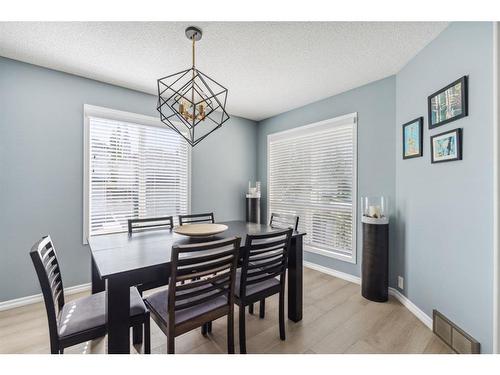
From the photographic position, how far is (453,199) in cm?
179

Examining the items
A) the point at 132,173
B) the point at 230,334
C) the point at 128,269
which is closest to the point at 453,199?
the point at 230,334

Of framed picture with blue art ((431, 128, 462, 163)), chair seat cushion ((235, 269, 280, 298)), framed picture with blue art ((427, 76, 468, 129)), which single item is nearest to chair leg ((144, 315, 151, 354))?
chair seat cushion ((235, 269, 280, 298))

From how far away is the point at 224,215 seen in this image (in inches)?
157

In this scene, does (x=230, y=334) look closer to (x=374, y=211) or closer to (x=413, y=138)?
(x=374, y=211)

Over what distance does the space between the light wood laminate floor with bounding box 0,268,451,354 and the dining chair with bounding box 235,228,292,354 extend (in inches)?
7.5

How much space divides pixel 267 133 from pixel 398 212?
259 centimetres

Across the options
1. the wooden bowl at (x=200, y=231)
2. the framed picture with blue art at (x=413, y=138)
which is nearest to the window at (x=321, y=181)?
the framed picture with blue art at (x=413, y=138)

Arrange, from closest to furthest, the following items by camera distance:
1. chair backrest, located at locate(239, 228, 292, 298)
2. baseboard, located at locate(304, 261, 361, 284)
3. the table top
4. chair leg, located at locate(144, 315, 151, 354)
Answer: the table top → chair leg, located at locate(144, 315, 151, 354) → chair backrest, located at locate(239, 228, 292, 298) → baseboard, located at locate(304, 261, 361, 284)

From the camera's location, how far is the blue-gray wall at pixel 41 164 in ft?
7.54

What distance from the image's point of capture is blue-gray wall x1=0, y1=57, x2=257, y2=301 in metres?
2.30

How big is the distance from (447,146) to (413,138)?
476 millimetres

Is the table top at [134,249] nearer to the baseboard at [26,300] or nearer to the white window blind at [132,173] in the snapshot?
the white window blind at [132,173]

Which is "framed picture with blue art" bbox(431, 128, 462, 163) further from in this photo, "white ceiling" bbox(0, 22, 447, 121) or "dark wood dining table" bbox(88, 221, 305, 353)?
"dark wood dining table" bbox(88, 221, 305, 353)

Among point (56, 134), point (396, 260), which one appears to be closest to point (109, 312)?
point (56, 134)
